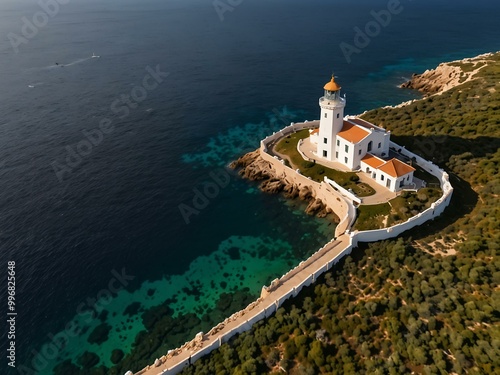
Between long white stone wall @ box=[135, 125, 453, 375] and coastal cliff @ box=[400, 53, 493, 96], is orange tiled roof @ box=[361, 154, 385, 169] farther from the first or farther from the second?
coastal cliff @ box=[400, 53, 493, 96]

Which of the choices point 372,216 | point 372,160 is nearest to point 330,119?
point 372,160

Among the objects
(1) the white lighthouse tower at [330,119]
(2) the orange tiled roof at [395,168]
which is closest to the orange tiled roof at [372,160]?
(2) the orange tiled roof at [395,168]

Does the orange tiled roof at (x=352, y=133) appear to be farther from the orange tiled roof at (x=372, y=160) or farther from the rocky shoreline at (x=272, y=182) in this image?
the rocky shoreline at (x=272, y=182)

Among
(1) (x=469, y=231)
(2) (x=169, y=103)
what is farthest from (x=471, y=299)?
(2) (x=169, y=103)

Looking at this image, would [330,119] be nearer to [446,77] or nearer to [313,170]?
[313,170]

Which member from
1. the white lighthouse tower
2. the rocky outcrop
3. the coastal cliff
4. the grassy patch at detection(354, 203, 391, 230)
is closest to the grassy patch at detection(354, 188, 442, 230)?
the grassy patch at detection(354, 203, 391, 230)

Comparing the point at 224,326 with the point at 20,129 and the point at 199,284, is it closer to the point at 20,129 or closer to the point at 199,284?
the point at 199,284
